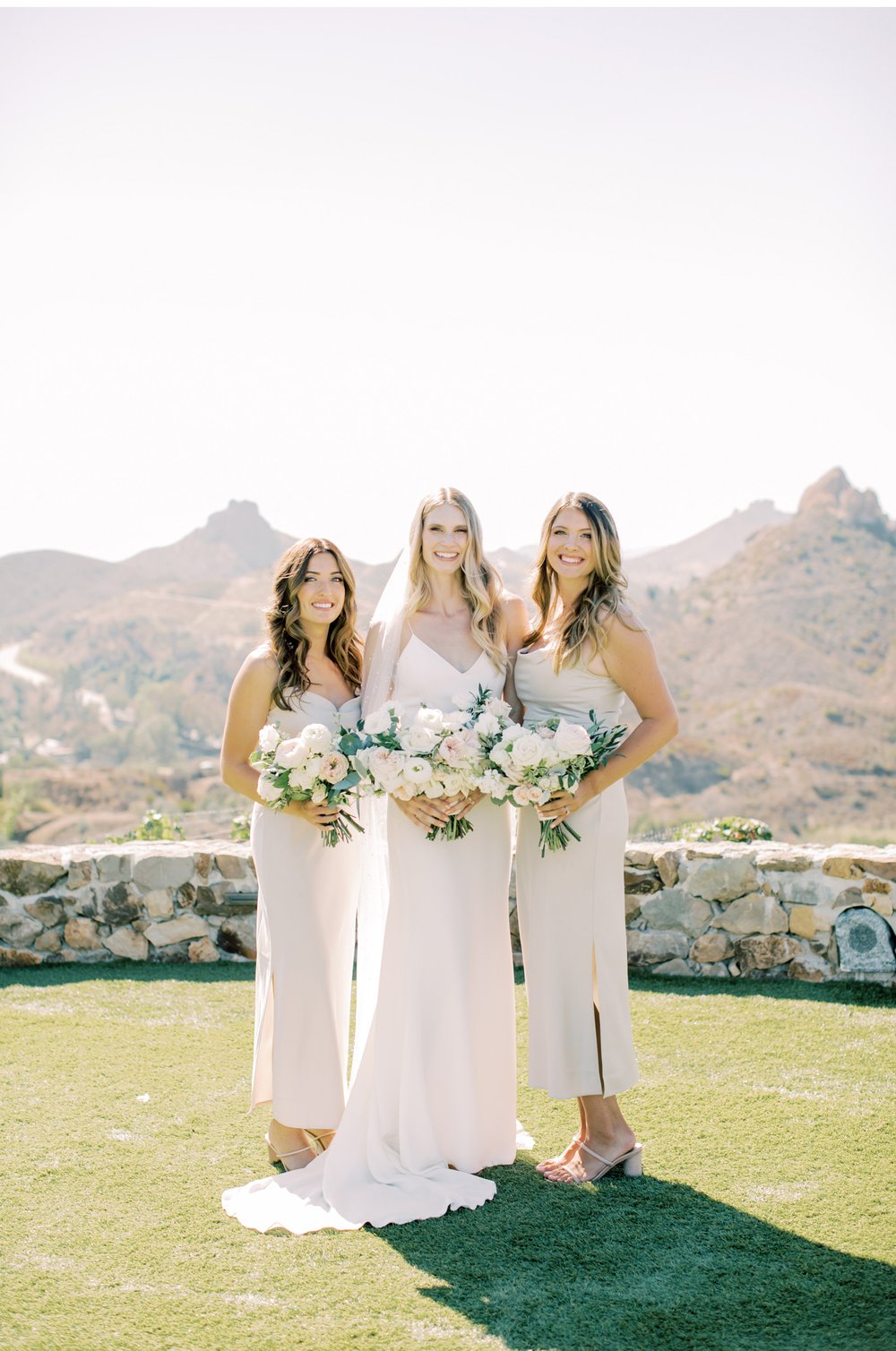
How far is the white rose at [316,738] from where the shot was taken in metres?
4.14

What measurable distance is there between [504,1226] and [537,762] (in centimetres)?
161

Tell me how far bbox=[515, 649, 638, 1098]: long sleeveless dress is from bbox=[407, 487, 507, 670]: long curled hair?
35 centimetres

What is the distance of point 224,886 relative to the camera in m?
7.80

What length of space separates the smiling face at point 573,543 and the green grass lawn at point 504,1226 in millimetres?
2370

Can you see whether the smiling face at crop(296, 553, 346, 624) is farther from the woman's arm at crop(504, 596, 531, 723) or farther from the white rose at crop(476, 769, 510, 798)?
the white rose at crop(476, 769, 510, 798)

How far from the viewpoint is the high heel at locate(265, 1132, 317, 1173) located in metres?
4.48

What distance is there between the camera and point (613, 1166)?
4.41 m

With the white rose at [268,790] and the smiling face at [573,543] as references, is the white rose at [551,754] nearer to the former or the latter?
the smiling face at [573,543]

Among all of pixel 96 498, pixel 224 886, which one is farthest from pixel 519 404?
pixel 224 886

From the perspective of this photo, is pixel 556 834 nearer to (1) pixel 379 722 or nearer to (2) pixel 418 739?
(2) pixel 418 739

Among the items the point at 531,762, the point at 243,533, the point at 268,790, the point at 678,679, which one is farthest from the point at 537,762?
the point at 243,533

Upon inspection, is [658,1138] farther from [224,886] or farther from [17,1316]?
[224,886]

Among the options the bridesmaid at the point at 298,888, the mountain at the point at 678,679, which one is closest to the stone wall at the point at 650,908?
the bridesmaid at the point at 298,888

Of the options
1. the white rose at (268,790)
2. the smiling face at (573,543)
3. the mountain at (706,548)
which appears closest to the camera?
the white rose at (268,790)
